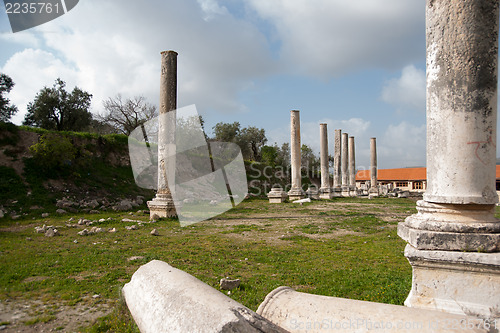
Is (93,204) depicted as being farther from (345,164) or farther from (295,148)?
(345,164)

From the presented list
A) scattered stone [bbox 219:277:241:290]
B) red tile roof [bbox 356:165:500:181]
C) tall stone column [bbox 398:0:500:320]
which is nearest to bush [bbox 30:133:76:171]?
scattered stone [bbox 219:277:241:290]

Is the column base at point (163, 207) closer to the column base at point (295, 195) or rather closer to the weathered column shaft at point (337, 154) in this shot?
the column base at point (295, 195)

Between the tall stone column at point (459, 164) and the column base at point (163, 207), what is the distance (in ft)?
32.2

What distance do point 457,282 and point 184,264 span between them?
4.45m

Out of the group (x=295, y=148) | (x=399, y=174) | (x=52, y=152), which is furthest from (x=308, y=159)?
(x=52, y=152)

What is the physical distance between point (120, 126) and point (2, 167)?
2079cm

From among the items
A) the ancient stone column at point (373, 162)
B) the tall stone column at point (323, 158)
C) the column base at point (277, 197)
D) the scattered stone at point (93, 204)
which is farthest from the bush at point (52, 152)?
the ancient stone column at point (373, 162)

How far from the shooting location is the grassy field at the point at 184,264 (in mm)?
4098

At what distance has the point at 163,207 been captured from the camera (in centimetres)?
1198

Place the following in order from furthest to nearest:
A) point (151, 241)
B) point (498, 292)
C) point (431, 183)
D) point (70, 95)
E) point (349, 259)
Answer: point (70, 95), point (151, 241), point (349, 259), point (431, 183), point (498, 292)

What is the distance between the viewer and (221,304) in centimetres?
263

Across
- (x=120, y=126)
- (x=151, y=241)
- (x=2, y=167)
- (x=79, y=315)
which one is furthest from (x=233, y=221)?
(x=120, y=126)

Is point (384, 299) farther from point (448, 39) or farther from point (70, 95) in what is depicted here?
point (70, 95)

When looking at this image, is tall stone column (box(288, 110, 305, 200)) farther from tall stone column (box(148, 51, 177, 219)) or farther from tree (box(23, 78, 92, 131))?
tree (box(23, 78, 92, 131))
